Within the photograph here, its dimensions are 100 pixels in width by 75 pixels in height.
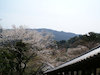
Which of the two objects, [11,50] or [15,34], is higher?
[15,34]

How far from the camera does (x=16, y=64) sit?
1875 centimetres

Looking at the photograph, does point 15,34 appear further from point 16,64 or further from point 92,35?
point 92,35

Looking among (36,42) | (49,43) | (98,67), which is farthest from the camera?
(49,43)

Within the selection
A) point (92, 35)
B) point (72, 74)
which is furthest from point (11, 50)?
point (92, 35)

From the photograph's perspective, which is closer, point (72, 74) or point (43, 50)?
point (72, 74)

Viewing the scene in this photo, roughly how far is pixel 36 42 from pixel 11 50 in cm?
266

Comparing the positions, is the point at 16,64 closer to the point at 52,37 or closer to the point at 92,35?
the point at 52,37

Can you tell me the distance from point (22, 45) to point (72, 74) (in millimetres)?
12022

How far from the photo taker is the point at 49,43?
69.1 ft

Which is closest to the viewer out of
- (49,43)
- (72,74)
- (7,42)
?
(72,74)

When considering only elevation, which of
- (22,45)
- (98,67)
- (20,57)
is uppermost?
(98,67)

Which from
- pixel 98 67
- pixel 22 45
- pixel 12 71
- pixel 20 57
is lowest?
pixel 12 71

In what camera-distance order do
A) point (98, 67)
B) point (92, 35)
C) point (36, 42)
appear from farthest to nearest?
point (92, 35), point (36, 42), point (98, 67)

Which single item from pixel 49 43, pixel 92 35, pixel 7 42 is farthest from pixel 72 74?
pixel 92 35
